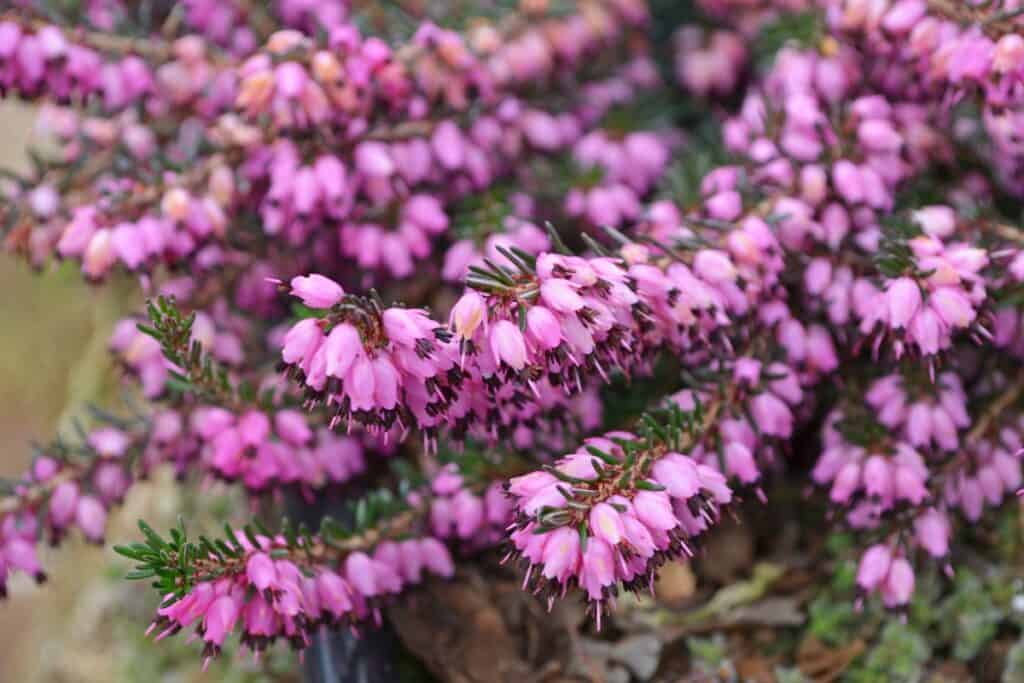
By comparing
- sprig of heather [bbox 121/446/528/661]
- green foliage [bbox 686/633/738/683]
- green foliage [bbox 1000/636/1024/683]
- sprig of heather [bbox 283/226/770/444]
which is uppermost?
sprig of heather [bbox 283/226/770/444]

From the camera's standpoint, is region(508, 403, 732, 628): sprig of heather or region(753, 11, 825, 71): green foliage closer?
region(508, 403, 732, 628): sprig of heather

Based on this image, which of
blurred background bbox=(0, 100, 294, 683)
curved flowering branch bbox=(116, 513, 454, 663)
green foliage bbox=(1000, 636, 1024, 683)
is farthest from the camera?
blurred background bbox=(0, 100, 294, 683)

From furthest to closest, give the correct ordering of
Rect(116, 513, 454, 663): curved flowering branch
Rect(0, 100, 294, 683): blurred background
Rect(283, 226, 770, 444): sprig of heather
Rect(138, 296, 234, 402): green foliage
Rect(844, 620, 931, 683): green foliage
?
Rect(0, 100, 294, 683): blurred background
Rect(844, 620, 931, 683): green foliage
Rect(138, 296, 234, 402): green foliage
Rect(116, 513, 454, 663): curved flowering branch
Rect(283, 226, 770, 444): sprig of heather

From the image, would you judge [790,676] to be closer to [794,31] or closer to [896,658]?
[896,658]

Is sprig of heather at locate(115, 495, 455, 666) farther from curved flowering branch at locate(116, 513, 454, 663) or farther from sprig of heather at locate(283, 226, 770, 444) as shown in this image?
sprig of heather at locate(283, 226, 770, 444)

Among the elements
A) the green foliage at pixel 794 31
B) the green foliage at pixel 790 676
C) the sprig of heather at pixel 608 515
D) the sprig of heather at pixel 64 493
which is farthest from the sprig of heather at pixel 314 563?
the green foliage at pixel 794 31

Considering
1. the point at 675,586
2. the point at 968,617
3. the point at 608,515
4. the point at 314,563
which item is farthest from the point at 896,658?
the point at 314,563

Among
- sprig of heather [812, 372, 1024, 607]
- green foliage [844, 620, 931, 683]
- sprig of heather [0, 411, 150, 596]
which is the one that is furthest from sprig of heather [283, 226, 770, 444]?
green foliage [844, 620, 931, 683]

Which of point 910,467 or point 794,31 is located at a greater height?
point 794,31
